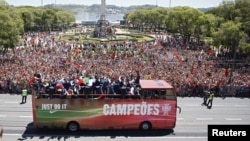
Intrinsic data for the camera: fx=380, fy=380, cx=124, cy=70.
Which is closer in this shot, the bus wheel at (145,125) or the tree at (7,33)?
the bus wheel at (145,125)

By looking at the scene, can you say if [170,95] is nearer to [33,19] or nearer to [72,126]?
[72,126]

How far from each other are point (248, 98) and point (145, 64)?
565 inches

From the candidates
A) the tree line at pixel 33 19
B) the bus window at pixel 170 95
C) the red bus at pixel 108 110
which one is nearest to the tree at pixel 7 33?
the tree line at pixel 33 19

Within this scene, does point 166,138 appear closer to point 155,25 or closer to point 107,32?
point 107,32

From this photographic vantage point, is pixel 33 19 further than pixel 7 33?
Yes

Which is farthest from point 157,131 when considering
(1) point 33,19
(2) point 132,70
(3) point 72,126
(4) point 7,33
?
(1) point 33,19

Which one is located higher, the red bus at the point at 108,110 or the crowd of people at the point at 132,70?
the red bus at the point at 108,110

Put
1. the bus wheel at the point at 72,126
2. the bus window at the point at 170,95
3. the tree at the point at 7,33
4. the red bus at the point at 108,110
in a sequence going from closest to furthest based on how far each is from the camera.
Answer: the red bus at the point at 108,110
the bus window at the point at 170,95
the bus wheel at the point at 72,126
the tree at the point at 7,33

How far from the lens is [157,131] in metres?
25.9

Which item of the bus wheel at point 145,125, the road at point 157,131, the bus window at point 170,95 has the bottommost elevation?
the road at point 157,131

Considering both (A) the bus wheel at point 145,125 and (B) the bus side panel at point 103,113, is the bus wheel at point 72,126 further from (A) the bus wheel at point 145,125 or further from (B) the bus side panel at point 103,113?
(A) the bus wheel at point 145,125

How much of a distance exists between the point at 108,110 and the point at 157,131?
3.84 m

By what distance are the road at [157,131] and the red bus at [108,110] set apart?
0.62 metres

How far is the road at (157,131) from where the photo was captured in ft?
79.4
